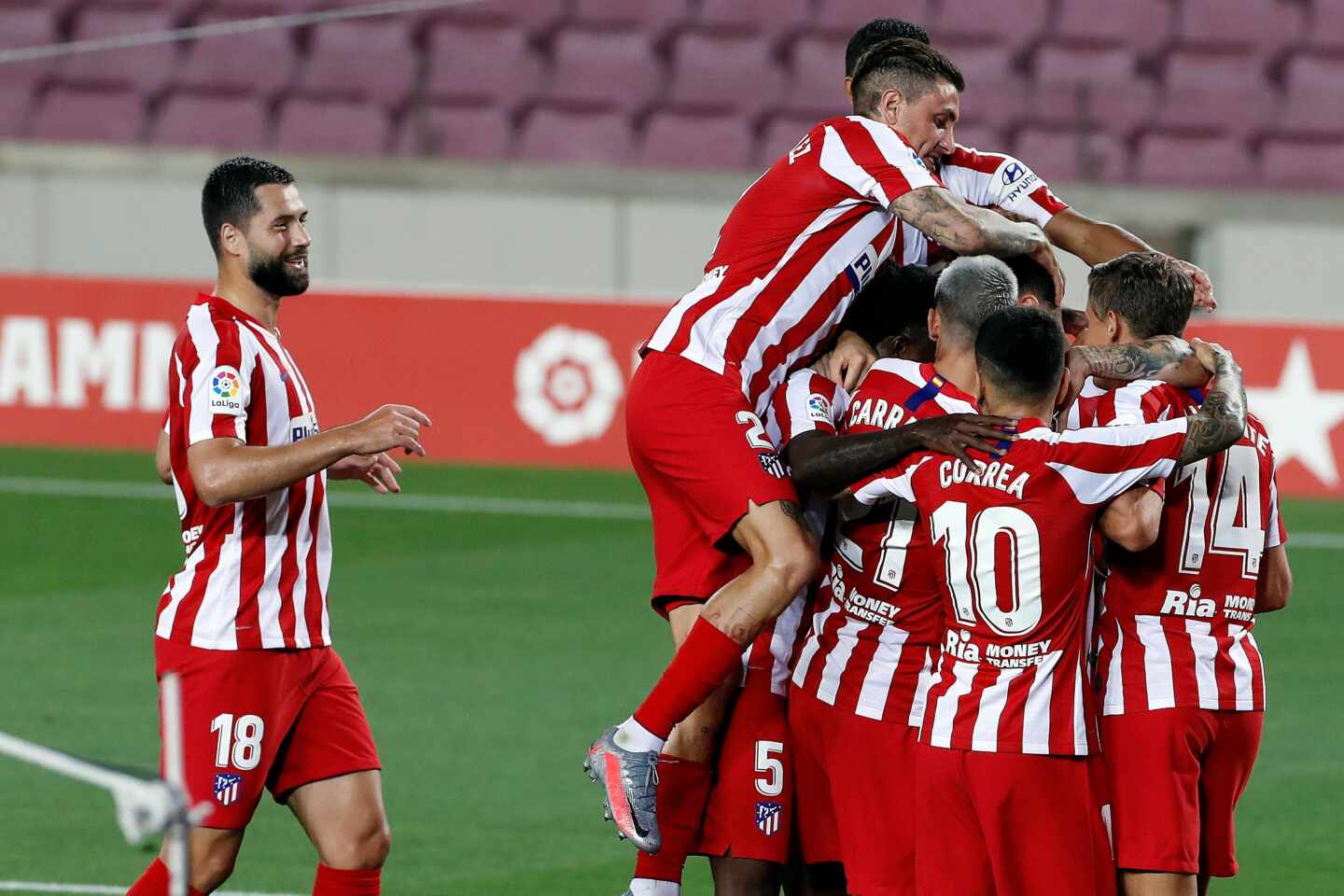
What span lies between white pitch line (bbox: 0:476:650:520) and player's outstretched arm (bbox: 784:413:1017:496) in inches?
340

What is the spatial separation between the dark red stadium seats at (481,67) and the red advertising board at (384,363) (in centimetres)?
348

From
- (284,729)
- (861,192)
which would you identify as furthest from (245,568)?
(861,192)

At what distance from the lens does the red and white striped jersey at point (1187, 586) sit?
5.09 meters

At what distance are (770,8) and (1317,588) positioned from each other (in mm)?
8748

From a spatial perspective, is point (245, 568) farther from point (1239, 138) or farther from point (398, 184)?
point (1239, 138)

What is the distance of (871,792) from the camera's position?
5.10 metres

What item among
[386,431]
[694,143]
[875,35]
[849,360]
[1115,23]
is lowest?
[386,431]

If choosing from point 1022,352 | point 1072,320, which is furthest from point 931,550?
point 1072,320

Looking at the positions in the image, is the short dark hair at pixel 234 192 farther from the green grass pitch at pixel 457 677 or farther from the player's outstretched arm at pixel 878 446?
the green grass pitch at pixel 457 677

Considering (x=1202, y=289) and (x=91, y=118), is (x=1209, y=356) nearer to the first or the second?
(x=1202, y=289)

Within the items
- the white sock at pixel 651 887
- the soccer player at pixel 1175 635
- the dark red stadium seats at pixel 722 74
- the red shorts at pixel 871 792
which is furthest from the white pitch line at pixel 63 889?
the dark red stadium seats at pixel 722 74

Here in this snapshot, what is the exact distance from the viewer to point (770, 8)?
18.7 metres

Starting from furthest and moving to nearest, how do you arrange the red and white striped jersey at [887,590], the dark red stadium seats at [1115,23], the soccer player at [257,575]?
1. the dark red stadium seats at [1115,23]
2. the soccer player at [257,575]
3. the red and white striped jersey at [887,590]

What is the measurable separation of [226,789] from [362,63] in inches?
550
